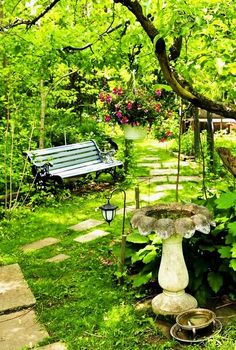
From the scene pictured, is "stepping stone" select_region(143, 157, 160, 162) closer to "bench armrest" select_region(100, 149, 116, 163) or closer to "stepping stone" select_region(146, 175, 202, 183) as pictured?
"stepping stone" select_region(146, 175, 202, 183)

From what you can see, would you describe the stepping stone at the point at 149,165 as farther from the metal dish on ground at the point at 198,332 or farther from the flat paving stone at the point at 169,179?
the metal dish on ground at the point at 198,332

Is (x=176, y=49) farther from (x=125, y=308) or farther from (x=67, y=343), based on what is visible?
(x=67, y=343)

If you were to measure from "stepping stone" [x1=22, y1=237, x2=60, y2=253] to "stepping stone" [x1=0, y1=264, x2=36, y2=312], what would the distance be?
475mm

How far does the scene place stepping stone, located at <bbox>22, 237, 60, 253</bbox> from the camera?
15.6ft

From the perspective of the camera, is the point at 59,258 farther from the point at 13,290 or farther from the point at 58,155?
the point at 58,155

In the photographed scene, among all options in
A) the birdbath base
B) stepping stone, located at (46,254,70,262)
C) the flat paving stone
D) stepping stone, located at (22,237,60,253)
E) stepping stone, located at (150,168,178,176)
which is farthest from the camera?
stepping stone, located at (150,168,178,176)

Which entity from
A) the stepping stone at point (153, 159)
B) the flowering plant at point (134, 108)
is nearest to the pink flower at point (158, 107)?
the flowering plant at point (134, 108)

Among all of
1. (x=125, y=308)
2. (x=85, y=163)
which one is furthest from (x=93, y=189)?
(x=125, y=308)

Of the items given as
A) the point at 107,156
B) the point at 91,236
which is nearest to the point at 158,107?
the point at 107,156

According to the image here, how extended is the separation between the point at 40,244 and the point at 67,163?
2.73m

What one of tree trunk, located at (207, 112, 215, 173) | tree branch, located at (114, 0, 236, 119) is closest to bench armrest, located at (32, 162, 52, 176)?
tree trunk, located at (207, 112, 215, 173)

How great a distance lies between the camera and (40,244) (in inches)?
192

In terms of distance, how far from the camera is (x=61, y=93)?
827cm

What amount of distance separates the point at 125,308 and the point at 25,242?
6.65 ft
